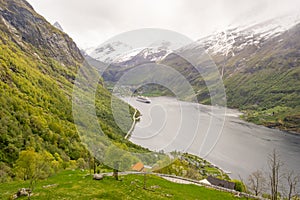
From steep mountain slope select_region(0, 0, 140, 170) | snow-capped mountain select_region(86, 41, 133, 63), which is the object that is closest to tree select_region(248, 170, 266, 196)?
steep mountain slope select_region(0, 0, 140, 170)

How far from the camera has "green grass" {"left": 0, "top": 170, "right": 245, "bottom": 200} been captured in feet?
57.1

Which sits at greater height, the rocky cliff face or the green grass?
the rocky cliff face

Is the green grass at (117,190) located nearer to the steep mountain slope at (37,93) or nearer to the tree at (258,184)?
the steep mountain slope at (37,93)

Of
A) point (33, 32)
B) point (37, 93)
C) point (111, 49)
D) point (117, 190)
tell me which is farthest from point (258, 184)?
point (33, 32)

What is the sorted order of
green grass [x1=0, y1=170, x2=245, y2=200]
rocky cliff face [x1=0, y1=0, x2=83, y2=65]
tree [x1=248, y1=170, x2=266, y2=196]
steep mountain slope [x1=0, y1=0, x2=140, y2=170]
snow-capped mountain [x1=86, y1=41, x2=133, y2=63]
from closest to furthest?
snow-capped mountain [x1=86, y1=41, x2=133, y2=63] → green grass [x1=0, y1=170, x2=245, y2=200] → steep mountain slope [x1=0, y1=0, x2=140, y2=170] → tree [x1=248, y1=170, x2=266, y2=196] → rocky cliff face [x1=0, y1=0, x2=83, y2=65]

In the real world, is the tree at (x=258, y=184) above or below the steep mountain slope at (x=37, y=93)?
below

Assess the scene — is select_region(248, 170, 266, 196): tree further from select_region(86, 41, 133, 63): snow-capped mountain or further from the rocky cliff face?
the rocky cliff face

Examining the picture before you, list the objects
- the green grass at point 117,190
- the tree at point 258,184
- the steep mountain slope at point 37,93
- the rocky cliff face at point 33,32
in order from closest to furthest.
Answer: the green grass at point 117,190 < the steep mountain slope at point 37,93 < the tree at point 258,184 < the rocky cliff face at point 33,32

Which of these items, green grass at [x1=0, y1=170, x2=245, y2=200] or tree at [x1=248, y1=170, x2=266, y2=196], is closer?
green grass at [x1=0, y1=170, x2=245, y2=200]

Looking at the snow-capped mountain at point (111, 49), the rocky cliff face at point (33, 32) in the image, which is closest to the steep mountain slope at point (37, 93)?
the rocky cliff face at point (33, 32)

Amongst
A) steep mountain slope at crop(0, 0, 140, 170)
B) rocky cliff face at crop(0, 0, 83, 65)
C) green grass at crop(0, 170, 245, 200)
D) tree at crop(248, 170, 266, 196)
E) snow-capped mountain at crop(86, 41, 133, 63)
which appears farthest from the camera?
rocky cliff face at crop(0, 0, 83, 65)

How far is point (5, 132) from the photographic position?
148ft

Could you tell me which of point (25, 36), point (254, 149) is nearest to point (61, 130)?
point (254, 149)

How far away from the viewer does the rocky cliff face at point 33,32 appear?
4737 inches
